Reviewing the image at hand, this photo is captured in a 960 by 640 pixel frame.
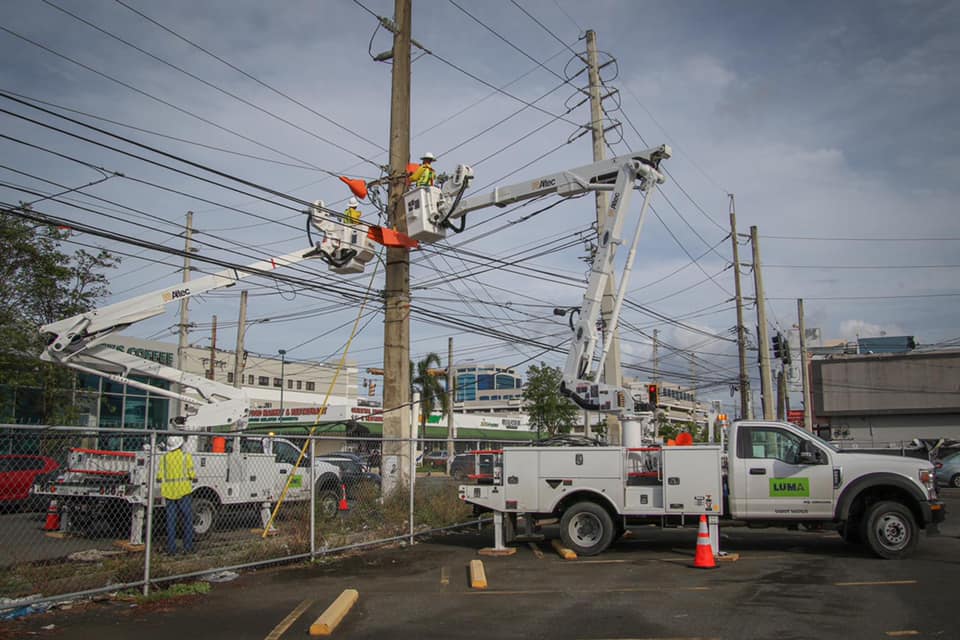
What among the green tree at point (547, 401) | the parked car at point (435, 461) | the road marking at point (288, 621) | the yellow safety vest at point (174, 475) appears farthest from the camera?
the green tree at point (547, 401)

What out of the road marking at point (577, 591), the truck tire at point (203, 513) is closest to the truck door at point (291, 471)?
the truck tire at point (203, 513)

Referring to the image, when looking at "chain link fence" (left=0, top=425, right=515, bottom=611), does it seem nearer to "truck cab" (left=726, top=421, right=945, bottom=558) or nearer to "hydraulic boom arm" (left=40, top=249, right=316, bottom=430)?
"hydraulic boom arm" (left=40, top=249, right=316, bottom=430)

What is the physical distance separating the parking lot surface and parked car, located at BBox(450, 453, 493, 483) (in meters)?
1.80

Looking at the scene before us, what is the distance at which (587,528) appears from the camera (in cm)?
1212

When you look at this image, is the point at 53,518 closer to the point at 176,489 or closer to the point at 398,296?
the point at 176,489

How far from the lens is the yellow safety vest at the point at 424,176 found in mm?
16312

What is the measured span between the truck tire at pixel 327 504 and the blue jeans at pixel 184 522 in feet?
8.77

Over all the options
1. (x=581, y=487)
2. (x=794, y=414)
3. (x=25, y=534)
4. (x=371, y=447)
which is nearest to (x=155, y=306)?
(x=371, y=447)

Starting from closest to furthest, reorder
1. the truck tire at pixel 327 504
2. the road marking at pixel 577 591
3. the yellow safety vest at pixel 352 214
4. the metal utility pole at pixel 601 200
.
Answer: the road marking at pixel 577 591, the truck tire at pixel 327 504, the yellow safety vest at pixel 352 214, the metal utility pole at pixel 601 200

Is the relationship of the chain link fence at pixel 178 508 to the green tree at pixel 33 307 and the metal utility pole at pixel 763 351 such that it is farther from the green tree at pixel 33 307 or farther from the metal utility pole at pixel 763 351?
the metal utility pole at pixel 763 351

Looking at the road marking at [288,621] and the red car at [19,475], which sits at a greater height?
the red car at [19,475]

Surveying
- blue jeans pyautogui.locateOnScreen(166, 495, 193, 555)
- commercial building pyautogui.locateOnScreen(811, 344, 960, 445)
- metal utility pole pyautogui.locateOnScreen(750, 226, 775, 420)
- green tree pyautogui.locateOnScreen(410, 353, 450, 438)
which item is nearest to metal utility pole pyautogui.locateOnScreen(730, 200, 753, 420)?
metal utility pole pyautogui.locateOnScreen(750, 226, 775, 420)

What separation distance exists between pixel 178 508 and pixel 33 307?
1503 centimetres

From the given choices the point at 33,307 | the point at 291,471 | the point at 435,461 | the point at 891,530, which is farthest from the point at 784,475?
the point at 33,307
